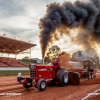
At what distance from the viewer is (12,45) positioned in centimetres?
4378

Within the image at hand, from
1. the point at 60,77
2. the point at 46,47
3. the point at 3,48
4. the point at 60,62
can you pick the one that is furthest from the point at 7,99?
the point at 3,48

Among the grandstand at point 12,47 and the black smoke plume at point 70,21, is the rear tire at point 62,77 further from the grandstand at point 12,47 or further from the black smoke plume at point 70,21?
the grandstand at point 12,47

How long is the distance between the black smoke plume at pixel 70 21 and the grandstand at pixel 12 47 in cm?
2327

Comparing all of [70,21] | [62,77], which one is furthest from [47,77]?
[70,21]

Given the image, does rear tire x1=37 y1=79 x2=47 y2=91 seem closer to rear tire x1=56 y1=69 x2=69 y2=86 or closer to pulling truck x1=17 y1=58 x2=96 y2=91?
pulling truck x1=17 y1=58 x2=96 y2=91

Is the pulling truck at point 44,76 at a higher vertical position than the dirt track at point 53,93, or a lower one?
higher

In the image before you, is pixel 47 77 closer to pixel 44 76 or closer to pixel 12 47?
pixel 44 76

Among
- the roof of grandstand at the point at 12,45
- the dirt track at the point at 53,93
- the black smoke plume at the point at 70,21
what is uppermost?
the roof of grandstand at the point at 12,45

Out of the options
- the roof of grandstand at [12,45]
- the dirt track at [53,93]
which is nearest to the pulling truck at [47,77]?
the dirt track at [53,93]

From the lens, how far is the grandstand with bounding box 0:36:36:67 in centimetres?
3959

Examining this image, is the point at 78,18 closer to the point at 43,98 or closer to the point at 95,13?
the point at 95,13

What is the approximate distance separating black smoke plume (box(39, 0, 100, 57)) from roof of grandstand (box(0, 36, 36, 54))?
76.4 feet

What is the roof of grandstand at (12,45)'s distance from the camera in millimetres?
39625

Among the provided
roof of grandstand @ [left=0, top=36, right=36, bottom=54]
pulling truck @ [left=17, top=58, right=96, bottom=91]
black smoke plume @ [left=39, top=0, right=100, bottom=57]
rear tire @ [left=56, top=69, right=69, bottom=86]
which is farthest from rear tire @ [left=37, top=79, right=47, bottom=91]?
roof of grandstand @ [left=0, top=36, right=36, bottom=54]
